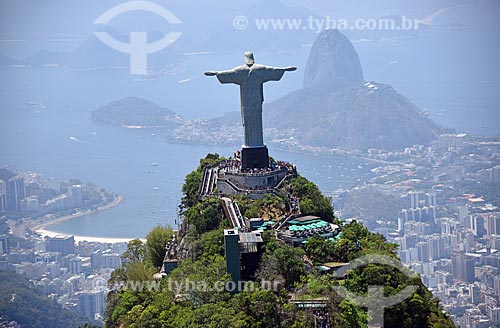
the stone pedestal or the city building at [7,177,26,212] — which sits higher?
the stone pedestal

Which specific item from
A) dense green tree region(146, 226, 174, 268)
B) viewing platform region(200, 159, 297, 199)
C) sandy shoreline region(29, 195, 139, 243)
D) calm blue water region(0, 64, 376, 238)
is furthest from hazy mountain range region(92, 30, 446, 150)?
dense green tree region(146, 226, 174, 268)

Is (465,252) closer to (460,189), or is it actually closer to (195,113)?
(460,189)

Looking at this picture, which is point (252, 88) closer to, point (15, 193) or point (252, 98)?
point (252, 98)

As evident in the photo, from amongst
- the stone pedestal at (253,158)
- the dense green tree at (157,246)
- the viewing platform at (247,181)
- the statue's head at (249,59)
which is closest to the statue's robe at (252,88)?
the statue's head at (249,59)

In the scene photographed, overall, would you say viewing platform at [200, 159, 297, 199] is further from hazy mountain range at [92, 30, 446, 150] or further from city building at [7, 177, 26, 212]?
hazy mountain range at [92, 30, 446, 150]

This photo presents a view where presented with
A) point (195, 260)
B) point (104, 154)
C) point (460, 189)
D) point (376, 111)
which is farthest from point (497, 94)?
point (195, 260)

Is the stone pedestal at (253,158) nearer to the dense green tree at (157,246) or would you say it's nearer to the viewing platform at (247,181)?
the viewing platform at (247,181)

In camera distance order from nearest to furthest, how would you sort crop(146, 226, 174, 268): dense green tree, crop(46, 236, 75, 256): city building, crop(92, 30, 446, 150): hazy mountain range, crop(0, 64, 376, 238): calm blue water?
1. crop(146, 226, 174, 268): dense green tree
2. crop(46, 236, 75, 256): city building
3. crop(0, 64, 376, 238): calm blue water
4. crop(92, 30, 446, 150): hazy mountain range

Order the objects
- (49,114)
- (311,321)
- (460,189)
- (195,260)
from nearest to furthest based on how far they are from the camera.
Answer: (311,321)
(195,260)
(460,189)
(49,114)
